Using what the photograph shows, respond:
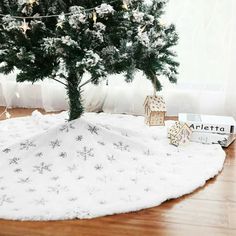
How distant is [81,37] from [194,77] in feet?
3.40

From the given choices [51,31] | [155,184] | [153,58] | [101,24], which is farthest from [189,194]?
[51,31]

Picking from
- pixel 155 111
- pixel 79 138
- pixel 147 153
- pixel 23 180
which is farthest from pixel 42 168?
pixel 155 111

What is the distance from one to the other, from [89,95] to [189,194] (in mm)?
1188

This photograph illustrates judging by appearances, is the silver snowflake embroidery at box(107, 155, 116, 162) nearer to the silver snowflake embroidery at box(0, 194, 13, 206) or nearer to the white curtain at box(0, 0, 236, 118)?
Answer: the silver snowflake embroidery at box(0, 194, 13, 206)

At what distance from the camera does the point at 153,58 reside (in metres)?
1.70

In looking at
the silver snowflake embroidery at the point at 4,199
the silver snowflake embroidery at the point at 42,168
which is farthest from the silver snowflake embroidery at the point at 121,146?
the silver snowflake embroidery at the point at 4,199

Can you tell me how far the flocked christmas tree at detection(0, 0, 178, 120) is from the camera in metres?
1.54

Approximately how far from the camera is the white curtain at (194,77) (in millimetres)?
2297

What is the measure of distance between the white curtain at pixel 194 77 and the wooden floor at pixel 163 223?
102 centimetres

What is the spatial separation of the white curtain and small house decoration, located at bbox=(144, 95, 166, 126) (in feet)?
1.62

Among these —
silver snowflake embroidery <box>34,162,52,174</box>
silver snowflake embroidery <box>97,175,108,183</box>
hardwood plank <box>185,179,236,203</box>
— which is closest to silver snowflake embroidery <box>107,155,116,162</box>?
silver snowflake embroidery <box>97,175,108,183</box>

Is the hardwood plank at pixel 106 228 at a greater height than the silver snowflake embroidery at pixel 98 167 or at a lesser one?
lesser

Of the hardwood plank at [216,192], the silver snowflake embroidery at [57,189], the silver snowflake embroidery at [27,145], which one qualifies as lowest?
the hardwood plank at [216,192]

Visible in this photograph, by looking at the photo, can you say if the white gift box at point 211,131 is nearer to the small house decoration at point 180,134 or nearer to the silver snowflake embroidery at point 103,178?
the small house decoration at point 180,134
